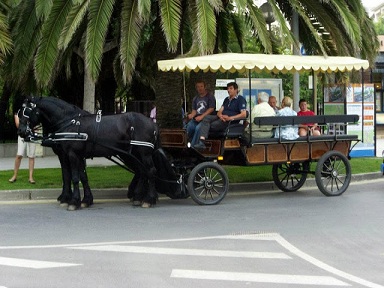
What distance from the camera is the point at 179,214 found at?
12.4 metres

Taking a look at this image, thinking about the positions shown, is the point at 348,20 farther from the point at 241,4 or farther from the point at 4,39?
the point at 4,39

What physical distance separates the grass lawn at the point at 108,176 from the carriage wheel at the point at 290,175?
558 mm

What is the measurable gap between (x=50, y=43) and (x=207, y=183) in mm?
4685

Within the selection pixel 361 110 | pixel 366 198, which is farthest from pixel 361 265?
pixel 361 110

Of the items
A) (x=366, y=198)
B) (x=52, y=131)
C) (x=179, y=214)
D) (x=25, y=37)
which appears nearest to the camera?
(x=179, y=214)

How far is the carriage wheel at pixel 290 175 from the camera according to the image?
50.0ft

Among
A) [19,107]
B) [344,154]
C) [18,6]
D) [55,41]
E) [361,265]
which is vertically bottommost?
[361,265]

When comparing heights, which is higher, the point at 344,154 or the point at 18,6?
the point at 18,6

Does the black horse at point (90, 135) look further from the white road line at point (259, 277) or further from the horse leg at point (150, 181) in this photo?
the white road line at point (259, 277)

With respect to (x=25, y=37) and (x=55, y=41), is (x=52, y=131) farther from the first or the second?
(x=25, y=37)

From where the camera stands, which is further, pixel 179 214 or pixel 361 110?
pixel 361 110

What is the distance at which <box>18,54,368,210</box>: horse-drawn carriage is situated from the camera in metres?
13.0

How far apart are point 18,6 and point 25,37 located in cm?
197

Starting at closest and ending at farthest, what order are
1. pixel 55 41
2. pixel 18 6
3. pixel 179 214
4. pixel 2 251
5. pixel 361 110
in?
pixel 2 251 → pixel 179 214 → pixel 55 41 → pixel 18 6 → pixel 361 110
